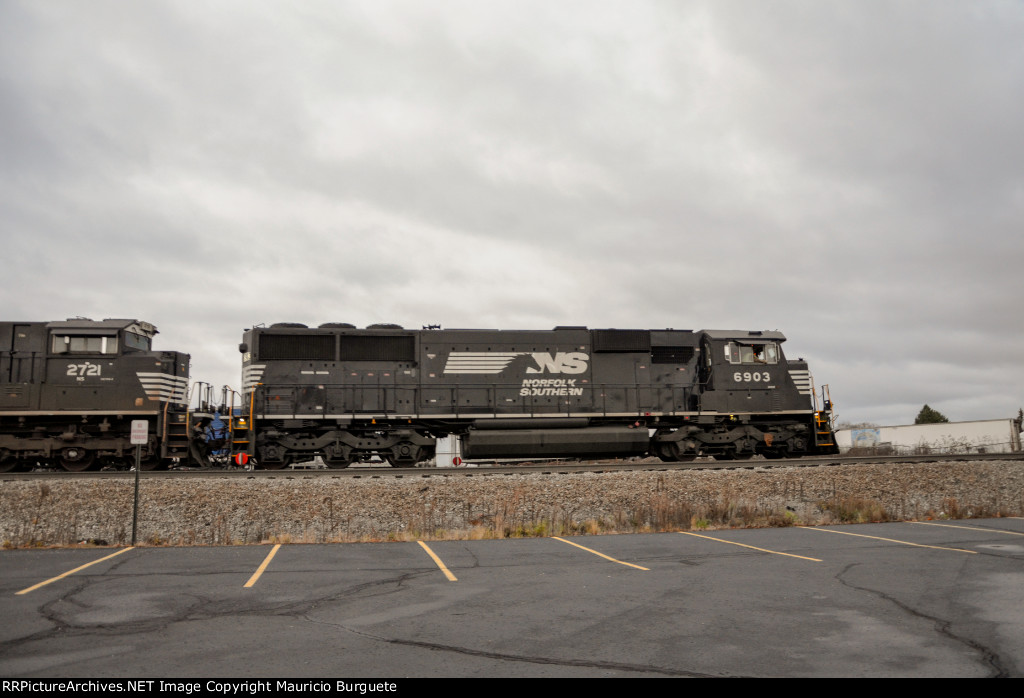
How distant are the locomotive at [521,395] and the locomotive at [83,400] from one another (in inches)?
80.7

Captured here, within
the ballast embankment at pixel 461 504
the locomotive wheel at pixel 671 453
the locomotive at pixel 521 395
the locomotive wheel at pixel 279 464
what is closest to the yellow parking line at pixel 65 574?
the ballast embankment at pixel 461 504

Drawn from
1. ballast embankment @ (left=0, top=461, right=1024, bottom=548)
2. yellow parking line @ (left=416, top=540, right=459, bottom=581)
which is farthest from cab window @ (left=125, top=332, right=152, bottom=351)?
yellow parking line @ (left=416, top=540, right=459, bottom=581)

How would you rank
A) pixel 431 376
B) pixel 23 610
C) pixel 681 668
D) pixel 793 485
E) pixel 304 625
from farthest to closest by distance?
1. pixel 431 376
2. pixel 793 485
3. pixel 23 610
4. pixel 304 625
5. pixel 681 668

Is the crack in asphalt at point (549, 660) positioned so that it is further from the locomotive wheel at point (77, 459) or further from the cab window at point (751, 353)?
the cab window at point (751, 353)

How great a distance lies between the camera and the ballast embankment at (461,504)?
12.7 m

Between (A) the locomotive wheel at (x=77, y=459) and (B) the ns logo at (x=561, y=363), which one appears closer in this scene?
(A) the locomotive wheel at (x=77, y=459)

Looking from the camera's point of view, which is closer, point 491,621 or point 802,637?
point 802,637

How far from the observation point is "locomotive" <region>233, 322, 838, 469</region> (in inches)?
717

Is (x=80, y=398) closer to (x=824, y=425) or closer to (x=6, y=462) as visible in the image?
(x=6, y=462)

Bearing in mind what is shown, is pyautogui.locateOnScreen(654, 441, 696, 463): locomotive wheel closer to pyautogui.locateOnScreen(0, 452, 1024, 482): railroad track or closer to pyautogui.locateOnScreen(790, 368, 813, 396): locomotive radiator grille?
pyautogui.locateOnScreen(0, 452, 1024, 482): railroad track

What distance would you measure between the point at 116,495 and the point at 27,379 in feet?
20.1

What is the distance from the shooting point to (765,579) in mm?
7262

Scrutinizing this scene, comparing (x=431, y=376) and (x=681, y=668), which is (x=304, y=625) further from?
(x=431, y=376)
